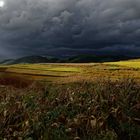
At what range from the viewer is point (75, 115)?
9039 mm

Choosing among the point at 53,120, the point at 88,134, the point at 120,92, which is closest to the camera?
the point at 88,134

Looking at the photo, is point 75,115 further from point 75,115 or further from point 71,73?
point 71,73

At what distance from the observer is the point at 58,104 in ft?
31.9

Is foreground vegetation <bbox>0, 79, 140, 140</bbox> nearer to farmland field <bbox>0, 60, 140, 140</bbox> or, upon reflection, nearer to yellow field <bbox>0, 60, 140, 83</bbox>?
farmland field <bbox>0, 60, 140, 140</bbox>

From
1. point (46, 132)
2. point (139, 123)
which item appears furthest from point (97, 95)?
point (46, 132)

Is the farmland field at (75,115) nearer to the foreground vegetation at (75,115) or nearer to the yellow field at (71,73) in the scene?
the foreground vegetation at (75,115)

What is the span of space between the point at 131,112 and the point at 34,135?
8.37ft

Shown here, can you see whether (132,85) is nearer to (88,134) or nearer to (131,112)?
(131,112)

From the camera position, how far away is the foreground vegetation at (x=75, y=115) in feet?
26.4

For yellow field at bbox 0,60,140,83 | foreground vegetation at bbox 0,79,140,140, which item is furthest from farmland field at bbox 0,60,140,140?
yellow field at bbox 0,60,140,83

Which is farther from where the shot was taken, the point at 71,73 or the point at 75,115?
the point at 71,73

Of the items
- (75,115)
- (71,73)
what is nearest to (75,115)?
(75,115)

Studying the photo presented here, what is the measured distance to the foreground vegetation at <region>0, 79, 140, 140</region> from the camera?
26.4 ft

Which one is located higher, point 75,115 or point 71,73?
point 75,115
